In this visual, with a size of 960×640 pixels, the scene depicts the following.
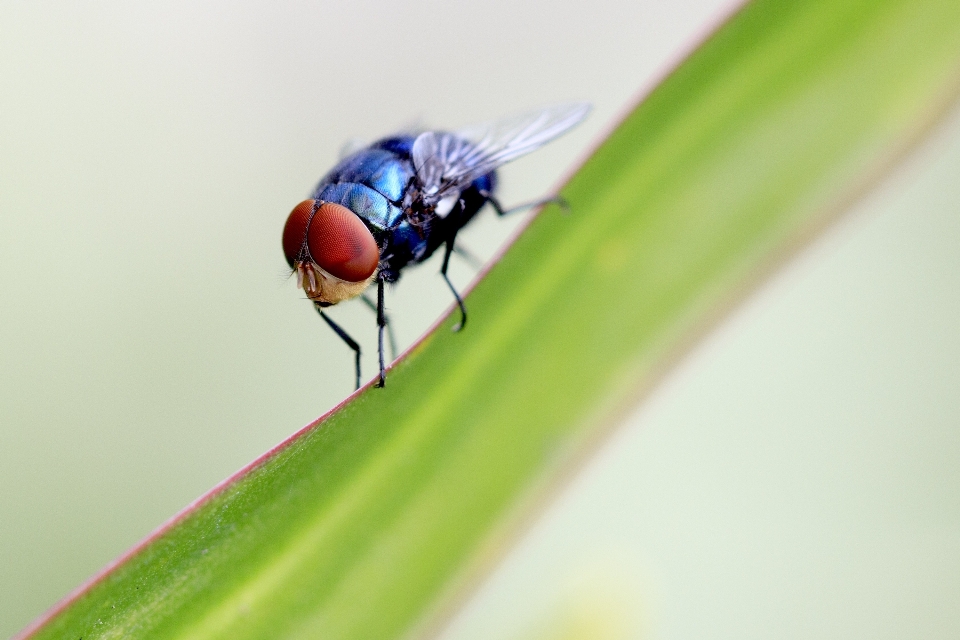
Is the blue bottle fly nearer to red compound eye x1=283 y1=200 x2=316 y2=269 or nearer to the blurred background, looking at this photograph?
red compound eye x1=283 y1=200 x2=316 y2=269

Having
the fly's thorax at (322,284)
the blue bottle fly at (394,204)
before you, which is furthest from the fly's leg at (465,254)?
the fly's thorax at (322,284)

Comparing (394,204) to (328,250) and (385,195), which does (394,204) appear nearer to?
(385,195)

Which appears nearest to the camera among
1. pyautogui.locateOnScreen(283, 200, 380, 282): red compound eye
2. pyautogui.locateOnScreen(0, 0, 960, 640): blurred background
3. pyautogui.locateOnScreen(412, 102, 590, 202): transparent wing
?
pyautogui.locateOnScreen(283, 200, 380, 282): red compound eye

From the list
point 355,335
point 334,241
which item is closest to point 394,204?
point 334,241

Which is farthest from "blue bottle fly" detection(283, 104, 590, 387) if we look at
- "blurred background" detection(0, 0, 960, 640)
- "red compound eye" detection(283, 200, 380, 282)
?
"blurred background" detection(0, 0, 960, 640)

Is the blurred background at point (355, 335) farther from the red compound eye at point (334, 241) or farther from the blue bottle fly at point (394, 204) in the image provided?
the red compound eye at point (334, 241)

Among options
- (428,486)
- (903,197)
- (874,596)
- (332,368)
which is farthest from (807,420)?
(428,486)
